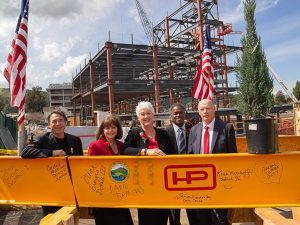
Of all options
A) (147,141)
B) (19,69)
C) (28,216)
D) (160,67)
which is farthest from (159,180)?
(160,67)

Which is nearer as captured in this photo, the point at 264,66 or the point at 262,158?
the point at 262,158

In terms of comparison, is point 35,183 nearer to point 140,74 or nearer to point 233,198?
point 233,198

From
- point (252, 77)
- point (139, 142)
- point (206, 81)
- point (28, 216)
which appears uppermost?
point (252, 77)

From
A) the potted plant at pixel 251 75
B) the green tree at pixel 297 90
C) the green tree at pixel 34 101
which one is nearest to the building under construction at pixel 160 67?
the potted plant at pixel 251 75

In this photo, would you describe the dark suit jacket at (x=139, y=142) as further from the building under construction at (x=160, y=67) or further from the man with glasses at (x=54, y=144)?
the building under construction at (x=160, y=67)

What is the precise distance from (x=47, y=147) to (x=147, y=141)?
1215 mm

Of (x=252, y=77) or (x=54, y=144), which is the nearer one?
(x=54, y=144)

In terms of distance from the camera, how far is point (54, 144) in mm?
4367

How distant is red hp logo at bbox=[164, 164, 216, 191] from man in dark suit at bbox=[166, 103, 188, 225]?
765 millimetres

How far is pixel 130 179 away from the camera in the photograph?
163 inches

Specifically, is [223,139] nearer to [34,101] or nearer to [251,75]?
[251,75]

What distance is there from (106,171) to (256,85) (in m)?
16.9

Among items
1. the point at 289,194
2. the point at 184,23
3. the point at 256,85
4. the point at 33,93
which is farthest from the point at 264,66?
the point at 33,93

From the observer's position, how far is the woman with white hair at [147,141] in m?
4.26
